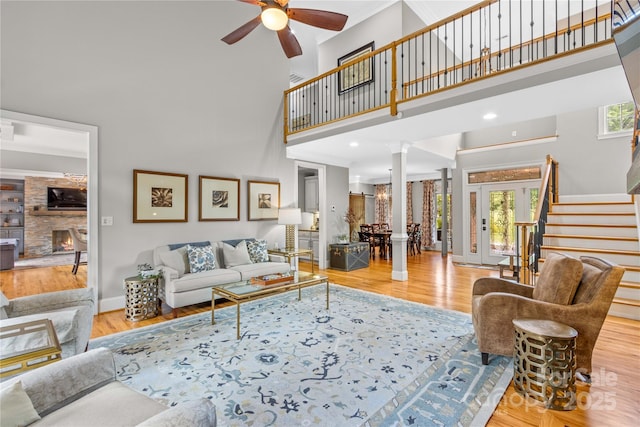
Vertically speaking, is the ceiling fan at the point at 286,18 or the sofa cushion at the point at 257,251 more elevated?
the ceiling fan at the point at 286,18

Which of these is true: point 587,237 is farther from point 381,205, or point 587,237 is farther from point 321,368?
point 381,205

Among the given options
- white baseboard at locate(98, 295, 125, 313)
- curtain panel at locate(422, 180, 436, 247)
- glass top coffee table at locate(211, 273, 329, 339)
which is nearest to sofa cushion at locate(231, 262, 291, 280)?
glass top coffee table at locate(211, 273, 329, 339)

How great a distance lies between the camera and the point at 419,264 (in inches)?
299

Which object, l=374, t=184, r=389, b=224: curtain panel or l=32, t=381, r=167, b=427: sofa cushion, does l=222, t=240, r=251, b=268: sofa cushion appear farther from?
l=374, t=184, r=389, b=224: curtain panel

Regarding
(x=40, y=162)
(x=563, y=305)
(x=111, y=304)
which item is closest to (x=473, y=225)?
(x=563, y=305)

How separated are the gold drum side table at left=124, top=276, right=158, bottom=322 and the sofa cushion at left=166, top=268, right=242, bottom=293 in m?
0.23

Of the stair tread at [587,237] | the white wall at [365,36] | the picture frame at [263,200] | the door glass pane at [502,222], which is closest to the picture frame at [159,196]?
the picture frame at [263,200]

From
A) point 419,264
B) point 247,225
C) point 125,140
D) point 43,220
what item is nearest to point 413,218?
point 419,264

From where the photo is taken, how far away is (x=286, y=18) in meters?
2.76

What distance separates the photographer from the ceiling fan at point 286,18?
2676 mm

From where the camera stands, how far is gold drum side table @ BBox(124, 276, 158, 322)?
3.55m

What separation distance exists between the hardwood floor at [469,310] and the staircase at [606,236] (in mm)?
401

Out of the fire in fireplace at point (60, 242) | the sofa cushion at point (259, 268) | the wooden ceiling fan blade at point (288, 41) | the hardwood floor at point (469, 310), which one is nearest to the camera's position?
the hardwood floor at point (469, 310)

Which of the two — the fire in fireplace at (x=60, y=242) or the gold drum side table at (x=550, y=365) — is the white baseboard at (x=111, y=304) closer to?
the gold drum side table at (x=550, y=365)
